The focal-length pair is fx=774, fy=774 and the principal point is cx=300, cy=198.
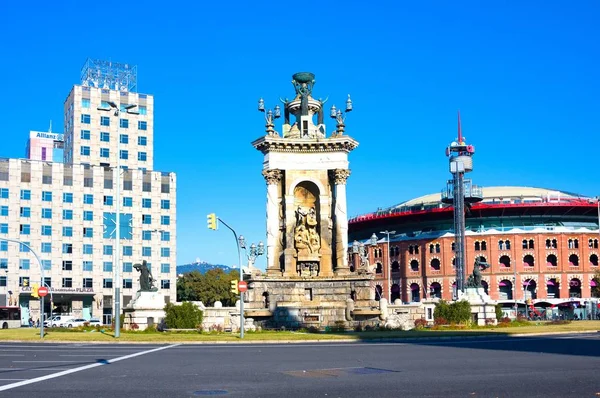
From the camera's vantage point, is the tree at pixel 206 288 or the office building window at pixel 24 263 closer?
the office building window at pixel 24 263

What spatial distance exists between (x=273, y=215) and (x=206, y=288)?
265 ft

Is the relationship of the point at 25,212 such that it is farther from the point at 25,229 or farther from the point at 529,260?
the point at 529,260

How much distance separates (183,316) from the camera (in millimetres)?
44812

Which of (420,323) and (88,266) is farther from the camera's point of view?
(88,266)

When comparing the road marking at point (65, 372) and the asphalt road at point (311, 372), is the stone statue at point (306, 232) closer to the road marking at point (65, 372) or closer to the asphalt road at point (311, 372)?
the asphalt road at point (311, 372)

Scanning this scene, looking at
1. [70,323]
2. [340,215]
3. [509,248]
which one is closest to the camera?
[340,215]

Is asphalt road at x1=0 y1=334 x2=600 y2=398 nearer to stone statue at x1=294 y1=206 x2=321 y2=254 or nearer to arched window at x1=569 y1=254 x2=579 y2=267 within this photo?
stone statue at x1=294 y1=206 x2=321 y2=254

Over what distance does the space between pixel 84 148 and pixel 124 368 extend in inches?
3688

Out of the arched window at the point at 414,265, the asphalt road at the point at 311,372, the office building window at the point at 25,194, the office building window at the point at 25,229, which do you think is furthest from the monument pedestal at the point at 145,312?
the arched window at the point at 414,265

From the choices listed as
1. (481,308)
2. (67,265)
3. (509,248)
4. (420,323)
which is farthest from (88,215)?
(420,323)

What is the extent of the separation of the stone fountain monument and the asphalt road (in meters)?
23.3

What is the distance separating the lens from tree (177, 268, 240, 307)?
130500 mm

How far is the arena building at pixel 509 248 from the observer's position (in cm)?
11762

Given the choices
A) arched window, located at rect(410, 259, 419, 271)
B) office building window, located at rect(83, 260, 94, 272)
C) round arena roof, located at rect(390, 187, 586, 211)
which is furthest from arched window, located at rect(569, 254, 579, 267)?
office building window, located at rect(83, 260, 94, 272)
